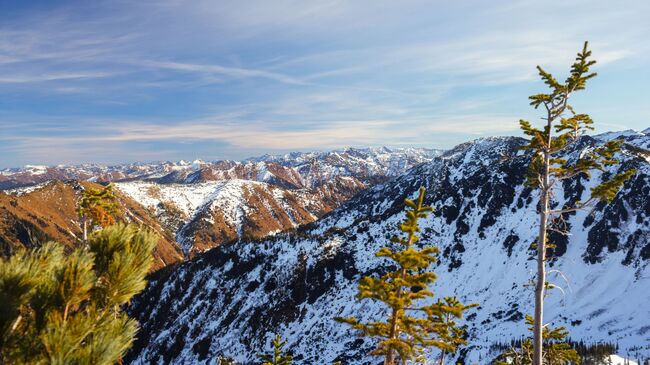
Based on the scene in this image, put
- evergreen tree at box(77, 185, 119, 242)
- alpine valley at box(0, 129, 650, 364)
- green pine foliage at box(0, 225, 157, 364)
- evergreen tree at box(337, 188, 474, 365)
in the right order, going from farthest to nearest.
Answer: alpine valley at box(0, 129, 650, 364) < evergreen tree at box(77, 185, 119, 242) < evergreen tree at box(337, 188, 474, 365) < green pine foliage at box(0, 225, 157, 364)

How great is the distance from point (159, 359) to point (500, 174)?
173830mm

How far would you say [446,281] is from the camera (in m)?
150

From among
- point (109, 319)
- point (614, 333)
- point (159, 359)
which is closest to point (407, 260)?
point (109, 319)

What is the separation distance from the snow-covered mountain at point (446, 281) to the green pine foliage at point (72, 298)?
116553mm

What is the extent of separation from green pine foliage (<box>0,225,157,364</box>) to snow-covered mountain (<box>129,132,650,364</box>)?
117m

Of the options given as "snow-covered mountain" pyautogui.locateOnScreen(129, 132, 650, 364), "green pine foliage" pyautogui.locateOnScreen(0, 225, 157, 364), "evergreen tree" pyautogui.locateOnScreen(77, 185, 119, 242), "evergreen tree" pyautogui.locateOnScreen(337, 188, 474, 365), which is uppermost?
"green pine foliage" pyautogui.locateOnScreen(0, 225, 157, 364)

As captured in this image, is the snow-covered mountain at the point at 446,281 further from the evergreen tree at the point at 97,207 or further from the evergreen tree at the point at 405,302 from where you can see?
the evergreen tree at the point at 405,302

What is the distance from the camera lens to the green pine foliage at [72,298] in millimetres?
4348

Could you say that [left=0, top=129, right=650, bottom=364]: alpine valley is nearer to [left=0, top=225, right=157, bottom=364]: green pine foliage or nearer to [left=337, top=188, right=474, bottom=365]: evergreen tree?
[left=337, top=188, right=474, bottom=365]: evergreen tree

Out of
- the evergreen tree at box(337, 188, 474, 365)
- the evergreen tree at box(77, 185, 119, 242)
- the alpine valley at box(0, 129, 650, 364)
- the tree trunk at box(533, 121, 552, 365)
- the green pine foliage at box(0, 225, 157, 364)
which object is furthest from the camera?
the alpine valley at box(0, 129, 650, 364)

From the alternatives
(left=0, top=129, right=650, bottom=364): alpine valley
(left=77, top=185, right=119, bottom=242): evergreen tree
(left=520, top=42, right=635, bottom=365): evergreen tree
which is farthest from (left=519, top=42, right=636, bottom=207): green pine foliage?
(left=0, top=129, right=650, bottom=364): alpine valley

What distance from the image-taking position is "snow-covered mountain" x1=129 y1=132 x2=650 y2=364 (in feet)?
403

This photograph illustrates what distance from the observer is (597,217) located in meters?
148

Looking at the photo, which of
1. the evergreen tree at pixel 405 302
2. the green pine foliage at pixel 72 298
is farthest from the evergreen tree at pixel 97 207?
the green pine foliage at pixel 72 298
